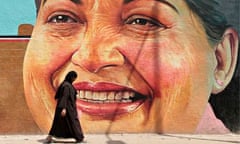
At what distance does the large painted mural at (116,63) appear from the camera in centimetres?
1209

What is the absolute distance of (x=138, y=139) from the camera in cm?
1184

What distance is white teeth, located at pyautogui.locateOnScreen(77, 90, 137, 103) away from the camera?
1218cm

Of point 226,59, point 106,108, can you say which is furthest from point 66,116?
point 226,59

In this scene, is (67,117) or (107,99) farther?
(107,99)

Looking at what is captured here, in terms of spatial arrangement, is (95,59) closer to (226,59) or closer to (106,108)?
(106,108)

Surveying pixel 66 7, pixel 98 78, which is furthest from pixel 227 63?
pixel 66 7

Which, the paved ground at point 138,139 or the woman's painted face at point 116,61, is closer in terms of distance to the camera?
the paved ground at point 138,139

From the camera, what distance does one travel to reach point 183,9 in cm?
1234

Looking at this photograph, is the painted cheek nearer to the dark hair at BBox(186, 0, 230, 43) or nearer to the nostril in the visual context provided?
the nostril

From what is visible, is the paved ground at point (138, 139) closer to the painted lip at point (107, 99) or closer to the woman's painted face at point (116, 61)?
the woman's painted face at point (116, 61)

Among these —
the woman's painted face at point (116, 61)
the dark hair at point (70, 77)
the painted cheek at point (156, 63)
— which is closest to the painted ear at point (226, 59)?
the woman's painted face at point (116, 61)

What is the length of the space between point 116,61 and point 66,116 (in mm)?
1781

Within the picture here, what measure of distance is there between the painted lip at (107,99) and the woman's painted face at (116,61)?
0.02 metres

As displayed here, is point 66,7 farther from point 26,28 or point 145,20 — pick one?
point 145,20
